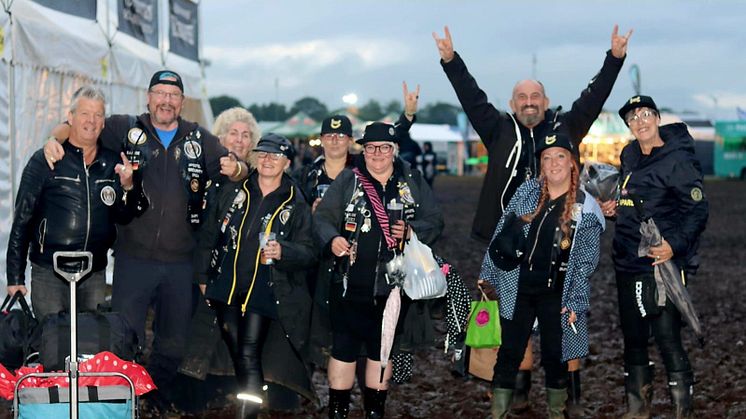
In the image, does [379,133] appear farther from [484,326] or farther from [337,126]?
[484,326]

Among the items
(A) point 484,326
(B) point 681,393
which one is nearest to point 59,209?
(A) point 484,326

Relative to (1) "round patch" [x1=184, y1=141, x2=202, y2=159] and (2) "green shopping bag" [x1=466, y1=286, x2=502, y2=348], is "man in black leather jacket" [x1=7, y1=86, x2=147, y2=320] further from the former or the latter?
(2) "green shopping bag" [x1=466, y1=286, x2=502, y2=348]

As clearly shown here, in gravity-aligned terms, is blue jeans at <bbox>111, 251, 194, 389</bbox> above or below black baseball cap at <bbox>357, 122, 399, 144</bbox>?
below

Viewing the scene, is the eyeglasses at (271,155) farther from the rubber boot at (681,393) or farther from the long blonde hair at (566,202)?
the rubber boot at (681,393)

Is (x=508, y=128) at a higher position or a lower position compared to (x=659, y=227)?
higher

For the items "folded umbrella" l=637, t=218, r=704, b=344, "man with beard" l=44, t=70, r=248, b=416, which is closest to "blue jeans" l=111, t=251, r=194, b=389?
"man with beard" l=44, t=70, r=248, b=416

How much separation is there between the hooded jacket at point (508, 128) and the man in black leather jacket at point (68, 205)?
245 cm

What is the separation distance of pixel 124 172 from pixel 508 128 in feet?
8.74

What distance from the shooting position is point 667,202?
6.07 meters

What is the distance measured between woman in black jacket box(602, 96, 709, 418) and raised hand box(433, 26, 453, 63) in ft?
Result: 4.10

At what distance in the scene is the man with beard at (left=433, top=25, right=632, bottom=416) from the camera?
21.5 feet

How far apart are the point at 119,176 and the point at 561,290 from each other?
2779mm

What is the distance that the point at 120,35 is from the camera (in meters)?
12.7

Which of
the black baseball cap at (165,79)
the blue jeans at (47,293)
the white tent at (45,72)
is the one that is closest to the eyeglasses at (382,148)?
the black baseball cap at (165,79)
